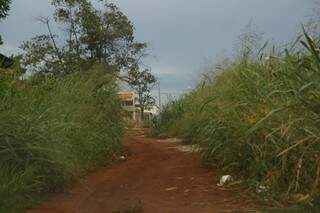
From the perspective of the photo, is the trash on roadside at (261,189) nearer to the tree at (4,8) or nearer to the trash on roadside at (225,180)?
the trash on roadside at (225,180)

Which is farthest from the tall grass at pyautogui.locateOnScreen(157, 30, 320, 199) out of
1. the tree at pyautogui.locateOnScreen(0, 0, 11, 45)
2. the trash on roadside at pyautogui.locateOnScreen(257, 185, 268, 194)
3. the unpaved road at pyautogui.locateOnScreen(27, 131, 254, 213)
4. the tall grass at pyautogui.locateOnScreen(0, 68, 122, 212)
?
the tree at pyautogui.locateOnScreen(0, 0, 11, 45)

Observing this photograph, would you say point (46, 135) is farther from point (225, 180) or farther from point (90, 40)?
point (90, 40)

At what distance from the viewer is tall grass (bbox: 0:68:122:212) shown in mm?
7371

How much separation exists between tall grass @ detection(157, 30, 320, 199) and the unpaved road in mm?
495

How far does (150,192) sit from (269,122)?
2.10 meters

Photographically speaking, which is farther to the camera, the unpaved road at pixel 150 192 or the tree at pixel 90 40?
the tree at pixel 90 40

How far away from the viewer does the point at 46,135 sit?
8086 millimetres

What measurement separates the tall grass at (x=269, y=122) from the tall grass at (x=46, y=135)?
2365 millimetres

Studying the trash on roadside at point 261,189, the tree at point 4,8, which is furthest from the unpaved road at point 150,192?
the tree at point 4,8

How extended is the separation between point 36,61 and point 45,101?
14525 millimetres

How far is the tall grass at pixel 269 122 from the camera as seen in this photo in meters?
5.72

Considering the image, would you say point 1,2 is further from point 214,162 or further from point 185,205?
point 185,205

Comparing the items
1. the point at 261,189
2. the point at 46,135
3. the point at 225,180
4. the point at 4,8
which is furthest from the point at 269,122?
the point at 4,8

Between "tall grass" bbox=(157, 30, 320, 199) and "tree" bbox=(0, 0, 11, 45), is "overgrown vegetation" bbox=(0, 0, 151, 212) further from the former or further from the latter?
"tall grass" bbox=(157, 30, 320, 199)
